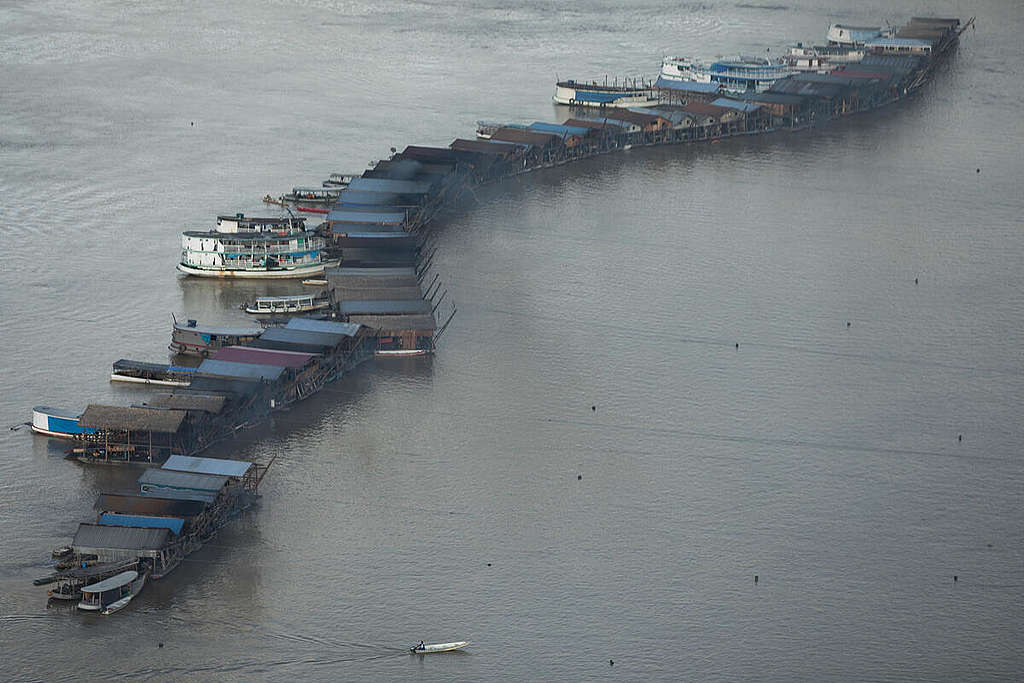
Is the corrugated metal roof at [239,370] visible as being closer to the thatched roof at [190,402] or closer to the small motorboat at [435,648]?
the thatched roof at [190,402]

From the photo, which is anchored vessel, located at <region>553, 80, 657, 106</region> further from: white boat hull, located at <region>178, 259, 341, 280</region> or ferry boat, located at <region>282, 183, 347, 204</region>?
white boat hull, located at <region>178, 259, 341, 280</region>

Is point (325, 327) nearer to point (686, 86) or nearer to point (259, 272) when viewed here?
point (259, 272)

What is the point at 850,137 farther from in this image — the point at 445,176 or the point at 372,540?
the point at 372,540

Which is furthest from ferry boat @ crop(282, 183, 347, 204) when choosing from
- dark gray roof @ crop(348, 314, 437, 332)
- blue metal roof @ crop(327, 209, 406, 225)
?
dark gray roof @ crop(348, 314, 437, 332)

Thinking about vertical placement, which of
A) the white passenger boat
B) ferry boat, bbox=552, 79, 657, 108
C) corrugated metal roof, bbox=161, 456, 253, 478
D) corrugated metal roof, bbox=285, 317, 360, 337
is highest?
ferry boat, bbox=552, 79, 657, 108

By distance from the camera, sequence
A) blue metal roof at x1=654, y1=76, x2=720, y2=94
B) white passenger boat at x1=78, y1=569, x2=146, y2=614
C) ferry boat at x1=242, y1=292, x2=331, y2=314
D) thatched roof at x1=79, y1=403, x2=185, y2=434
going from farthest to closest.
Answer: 1. blue metal roof at x1=654, y1=76, x2=720, y2=94
2. ferry boat at x1=242, y1=292, x2=331, y2=314
3. thatched roof at x1=79, y1=403, x2=185, y2=434
4. white passenger boat at x1=78, y1=569, x2=146, y2=614

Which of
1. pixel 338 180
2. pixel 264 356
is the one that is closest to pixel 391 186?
pixel 338 180

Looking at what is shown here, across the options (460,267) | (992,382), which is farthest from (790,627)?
(460,267)

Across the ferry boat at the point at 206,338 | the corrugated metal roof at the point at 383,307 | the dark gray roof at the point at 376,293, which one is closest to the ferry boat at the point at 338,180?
the dark gray roof at the point at 376,293
